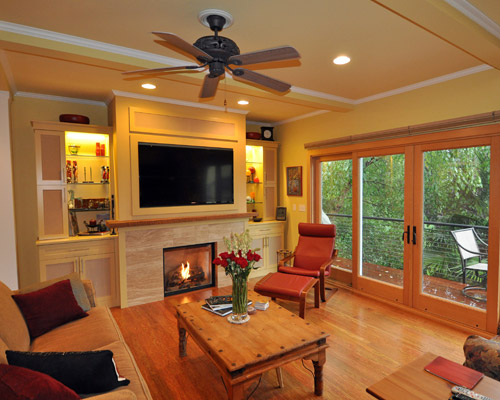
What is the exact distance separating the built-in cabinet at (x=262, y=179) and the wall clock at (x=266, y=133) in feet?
0.56

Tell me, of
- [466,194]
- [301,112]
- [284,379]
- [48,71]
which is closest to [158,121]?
[48,71]

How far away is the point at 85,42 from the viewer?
8.21 ft

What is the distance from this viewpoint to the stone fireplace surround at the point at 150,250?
397 cm

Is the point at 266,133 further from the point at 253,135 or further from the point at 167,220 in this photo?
the point at 167,220

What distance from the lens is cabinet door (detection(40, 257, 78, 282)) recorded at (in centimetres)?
362

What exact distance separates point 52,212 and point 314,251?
11.6 ft

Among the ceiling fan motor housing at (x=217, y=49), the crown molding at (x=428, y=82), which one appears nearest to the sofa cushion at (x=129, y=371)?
the ceiling fan motor housing at (x=217, y=49)

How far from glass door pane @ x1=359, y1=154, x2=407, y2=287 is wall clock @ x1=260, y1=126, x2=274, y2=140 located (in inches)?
73.8

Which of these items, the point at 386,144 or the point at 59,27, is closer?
the point at 59,27

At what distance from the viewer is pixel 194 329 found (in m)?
2.34

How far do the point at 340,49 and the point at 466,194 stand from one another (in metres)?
2.10

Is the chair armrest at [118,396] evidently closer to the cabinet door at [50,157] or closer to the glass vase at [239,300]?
the glass vase at [239,300]

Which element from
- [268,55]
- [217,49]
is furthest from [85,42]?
[268,55]

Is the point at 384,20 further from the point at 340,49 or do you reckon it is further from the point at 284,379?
the point at 284,379
